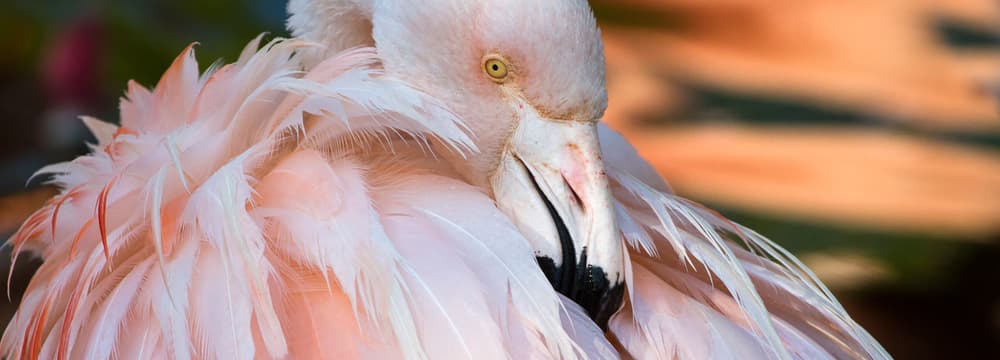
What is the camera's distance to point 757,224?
15.1 ft

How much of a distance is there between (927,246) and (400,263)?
11.5 ft

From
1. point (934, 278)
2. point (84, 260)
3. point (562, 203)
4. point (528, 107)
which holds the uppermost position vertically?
point (528, 107)

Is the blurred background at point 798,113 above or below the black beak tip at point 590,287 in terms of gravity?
below

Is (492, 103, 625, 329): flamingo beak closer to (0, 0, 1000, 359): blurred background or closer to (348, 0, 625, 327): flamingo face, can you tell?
(348, 0, 625, 327): flamingo face

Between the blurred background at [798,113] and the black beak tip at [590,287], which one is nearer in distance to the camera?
the black beak tip at [590,287]

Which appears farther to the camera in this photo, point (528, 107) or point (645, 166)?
point (645, 166)

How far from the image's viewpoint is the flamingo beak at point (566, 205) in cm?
156

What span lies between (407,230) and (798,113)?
14.8 feet

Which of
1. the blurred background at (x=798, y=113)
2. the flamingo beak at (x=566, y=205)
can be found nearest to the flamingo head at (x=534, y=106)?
the flamingo beak at (x=566, y=205)

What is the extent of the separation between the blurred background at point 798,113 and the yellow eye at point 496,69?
2513 millimetres

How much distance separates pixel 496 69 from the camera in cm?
169

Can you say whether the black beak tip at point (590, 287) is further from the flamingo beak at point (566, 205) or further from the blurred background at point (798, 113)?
the blurred background at point (798, 113)

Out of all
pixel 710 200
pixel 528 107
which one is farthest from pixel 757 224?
pixel 528 107

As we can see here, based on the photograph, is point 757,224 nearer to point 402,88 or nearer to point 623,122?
point 623,122
